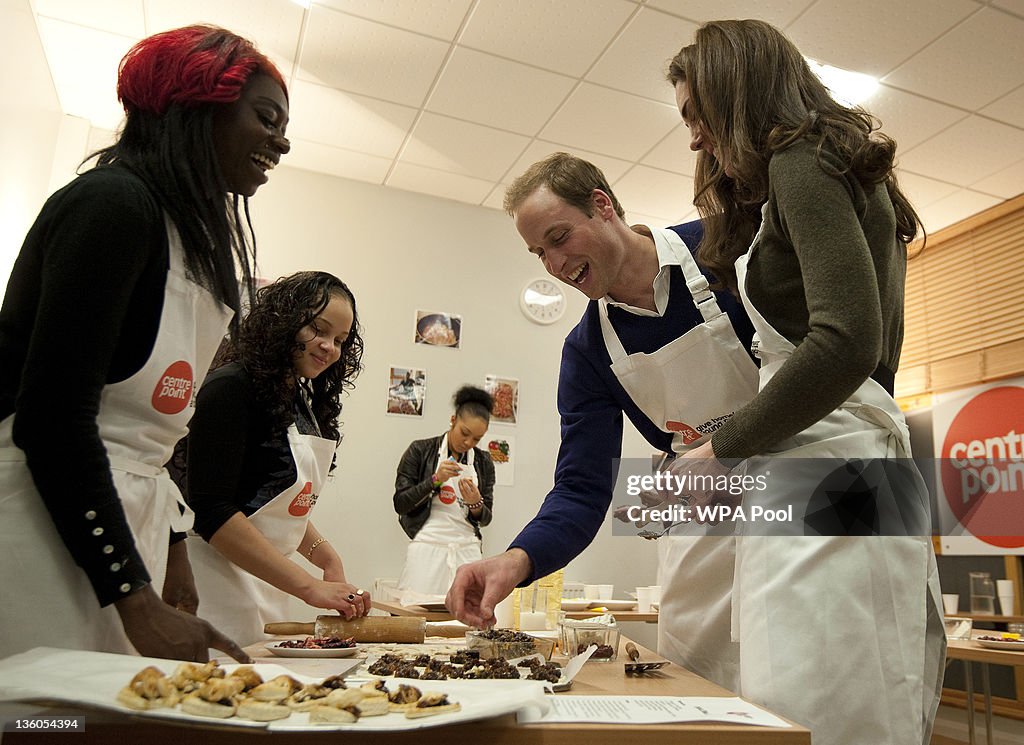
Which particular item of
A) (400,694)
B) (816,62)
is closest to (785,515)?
(400,694)

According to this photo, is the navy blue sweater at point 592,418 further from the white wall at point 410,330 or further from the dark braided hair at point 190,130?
the white wall at point 410,330

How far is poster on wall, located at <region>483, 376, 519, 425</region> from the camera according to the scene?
516cm

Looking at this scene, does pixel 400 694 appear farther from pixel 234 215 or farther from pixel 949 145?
pixel 949 145

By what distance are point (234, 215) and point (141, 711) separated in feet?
2.39

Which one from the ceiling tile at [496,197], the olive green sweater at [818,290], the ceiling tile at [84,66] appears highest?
the ceiling tile at [84,66]

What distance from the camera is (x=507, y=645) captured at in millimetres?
1099

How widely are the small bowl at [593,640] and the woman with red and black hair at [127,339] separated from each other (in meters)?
0.54

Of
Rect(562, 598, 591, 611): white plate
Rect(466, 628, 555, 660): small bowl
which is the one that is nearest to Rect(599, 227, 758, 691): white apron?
Rect(466, 628, 555, 660): small bowl

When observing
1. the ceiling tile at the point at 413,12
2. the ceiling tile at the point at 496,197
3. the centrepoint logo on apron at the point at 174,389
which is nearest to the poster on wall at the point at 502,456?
the ceiling tile at the point at 496,197

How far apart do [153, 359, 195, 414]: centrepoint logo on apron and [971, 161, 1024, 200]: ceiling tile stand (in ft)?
16.5

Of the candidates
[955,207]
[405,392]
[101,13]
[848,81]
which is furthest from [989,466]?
[101,13]

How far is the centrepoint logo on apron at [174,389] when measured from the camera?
0.93 m

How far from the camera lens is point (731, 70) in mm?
1146

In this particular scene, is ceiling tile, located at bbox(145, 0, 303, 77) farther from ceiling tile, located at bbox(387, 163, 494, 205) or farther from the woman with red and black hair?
the woman with red and black hair
